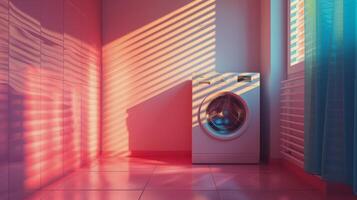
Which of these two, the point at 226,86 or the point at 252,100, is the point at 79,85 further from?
the point at 252,100

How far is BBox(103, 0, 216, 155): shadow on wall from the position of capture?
3453 millimetres

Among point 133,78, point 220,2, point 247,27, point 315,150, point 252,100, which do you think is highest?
point 220,2

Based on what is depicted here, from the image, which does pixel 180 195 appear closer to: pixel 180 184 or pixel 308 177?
pixel 180 184

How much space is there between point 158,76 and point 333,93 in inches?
79.8

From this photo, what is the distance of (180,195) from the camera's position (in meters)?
2.01

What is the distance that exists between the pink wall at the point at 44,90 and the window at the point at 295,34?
1.82 metres

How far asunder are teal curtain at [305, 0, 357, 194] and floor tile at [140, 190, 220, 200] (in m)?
0.62

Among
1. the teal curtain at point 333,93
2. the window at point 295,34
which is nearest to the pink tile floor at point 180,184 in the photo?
the teal curtain at point 333,93

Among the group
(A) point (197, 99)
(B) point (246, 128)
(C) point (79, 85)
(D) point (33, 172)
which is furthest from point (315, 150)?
(C) point (79, 85)

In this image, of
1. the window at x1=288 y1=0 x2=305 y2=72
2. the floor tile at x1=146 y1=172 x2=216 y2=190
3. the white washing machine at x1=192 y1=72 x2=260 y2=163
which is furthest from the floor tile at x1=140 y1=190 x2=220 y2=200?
the window at x1=288 y1=0 x2=305 y2=72

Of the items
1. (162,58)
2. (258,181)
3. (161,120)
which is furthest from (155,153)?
(258,181)

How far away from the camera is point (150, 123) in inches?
137

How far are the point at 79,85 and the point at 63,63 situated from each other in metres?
0.37

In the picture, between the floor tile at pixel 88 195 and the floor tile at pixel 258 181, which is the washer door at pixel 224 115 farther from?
the floor tile at pixel 88 195
